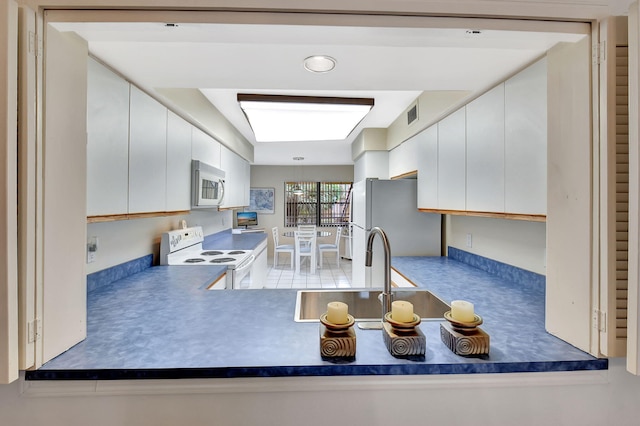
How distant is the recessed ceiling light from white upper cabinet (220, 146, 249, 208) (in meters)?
1.95

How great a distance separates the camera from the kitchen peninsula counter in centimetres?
83

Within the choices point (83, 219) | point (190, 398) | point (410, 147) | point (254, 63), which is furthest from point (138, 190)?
point (410, 147)

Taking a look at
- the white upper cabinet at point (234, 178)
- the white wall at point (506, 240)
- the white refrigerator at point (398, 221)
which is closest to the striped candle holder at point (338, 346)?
the white wall at point (506, 240)

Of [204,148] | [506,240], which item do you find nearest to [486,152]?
[506,240]

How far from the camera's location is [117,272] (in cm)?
174

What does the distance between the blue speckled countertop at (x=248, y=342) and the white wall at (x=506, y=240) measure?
0.23 m

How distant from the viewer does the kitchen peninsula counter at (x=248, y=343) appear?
833 millimetres

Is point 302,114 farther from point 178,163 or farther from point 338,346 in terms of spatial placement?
point 338,346

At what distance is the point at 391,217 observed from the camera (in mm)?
2678

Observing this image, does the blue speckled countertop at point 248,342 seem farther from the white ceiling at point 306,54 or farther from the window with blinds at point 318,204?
the window with blinds at point 318,204

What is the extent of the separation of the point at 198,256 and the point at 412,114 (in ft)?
8.15

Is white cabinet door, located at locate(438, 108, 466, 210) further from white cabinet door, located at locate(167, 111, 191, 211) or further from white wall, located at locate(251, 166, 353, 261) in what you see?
white wall, located at locate(251, 166, 353, 261)

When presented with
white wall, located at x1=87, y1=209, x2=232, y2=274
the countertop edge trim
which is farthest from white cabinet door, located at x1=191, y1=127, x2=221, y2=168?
the countertop edge trim

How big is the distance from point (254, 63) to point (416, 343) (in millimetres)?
1486
